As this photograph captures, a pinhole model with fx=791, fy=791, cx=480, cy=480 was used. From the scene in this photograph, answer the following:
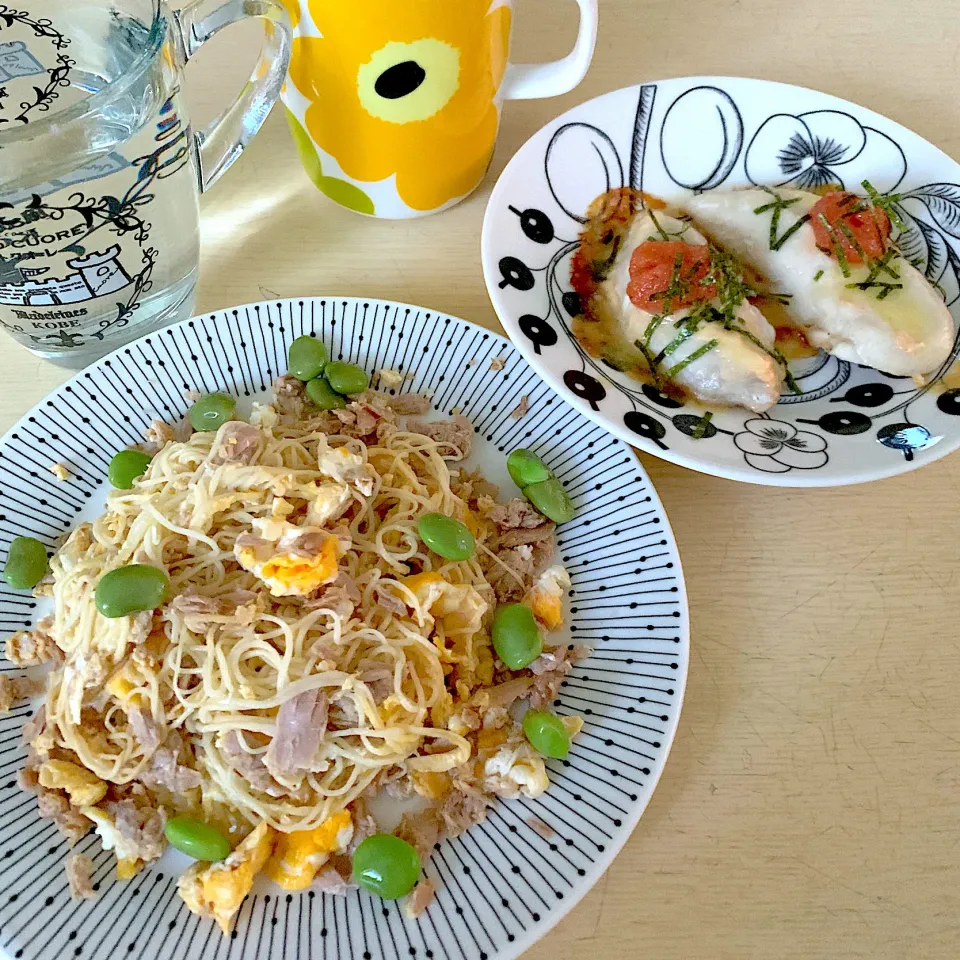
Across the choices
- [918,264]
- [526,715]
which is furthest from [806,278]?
[526,715]

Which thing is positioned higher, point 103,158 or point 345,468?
point 103,158

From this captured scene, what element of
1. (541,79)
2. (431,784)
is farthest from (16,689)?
(541,79)

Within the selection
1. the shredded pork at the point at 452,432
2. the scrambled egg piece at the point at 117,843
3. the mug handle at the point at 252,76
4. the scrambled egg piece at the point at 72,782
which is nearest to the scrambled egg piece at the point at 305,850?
the scrambled egg piece at the point at 117,843

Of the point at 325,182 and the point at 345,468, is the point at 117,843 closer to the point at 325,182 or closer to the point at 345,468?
the point at 345,468

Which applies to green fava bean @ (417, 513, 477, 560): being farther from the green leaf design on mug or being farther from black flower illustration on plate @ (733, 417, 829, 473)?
the green leaf design on mug

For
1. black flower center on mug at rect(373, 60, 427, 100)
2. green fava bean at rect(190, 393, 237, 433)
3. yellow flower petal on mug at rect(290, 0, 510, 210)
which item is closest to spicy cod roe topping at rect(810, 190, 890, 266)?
yellow flower petal on mug at rect(290, 0, 510, 210)

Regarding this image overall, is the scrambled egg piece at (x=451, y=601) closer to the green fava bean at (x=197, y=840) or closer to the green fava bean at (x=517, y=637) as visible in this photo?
the green fava bean at (x=517, y=637)
